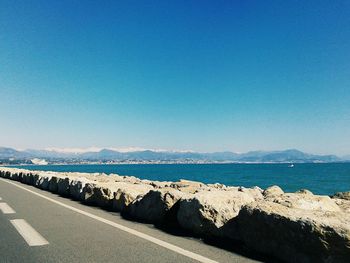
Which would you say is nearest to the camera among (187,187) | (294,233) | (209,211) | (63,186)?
(294,233)

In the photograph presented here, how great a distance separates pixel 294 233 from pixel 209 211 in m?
2.06

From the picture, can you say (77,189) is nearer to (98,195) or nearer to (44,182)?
(98,195)

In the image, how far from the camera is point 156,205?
8.41 m

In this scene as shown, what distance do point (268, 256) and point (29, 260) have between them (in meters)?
3.27

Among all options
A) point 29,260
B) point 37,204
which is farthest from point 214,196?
point 37,204

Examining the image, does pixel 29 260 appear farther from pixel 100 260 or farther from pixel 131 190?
pixel 131 190

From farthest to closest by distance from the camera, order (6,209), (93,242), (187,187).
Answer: (187,187)
(6,209)
(93,242)

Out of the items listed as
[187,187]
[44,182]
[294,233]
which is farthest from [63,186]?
[294,233]

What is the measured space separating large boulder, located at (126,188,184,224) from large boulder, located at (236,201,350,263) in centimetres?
232

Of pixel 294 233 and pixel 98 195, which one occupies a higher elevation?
pixel 98 195

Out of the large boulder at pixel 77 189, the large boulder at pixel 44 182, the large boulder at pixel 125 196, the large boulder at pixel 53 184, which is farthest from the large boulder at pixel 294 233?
the large boulder at pixel 44 182

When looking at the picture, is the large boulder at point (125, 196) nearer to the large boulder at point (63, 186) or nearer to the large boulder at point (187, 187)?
the large boulder at point (63, 186)

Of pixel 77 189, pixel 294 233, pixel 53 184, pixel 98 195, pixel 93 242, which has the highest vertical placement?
pixel 53 184

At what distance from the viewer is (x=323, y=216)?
16.1 ft
